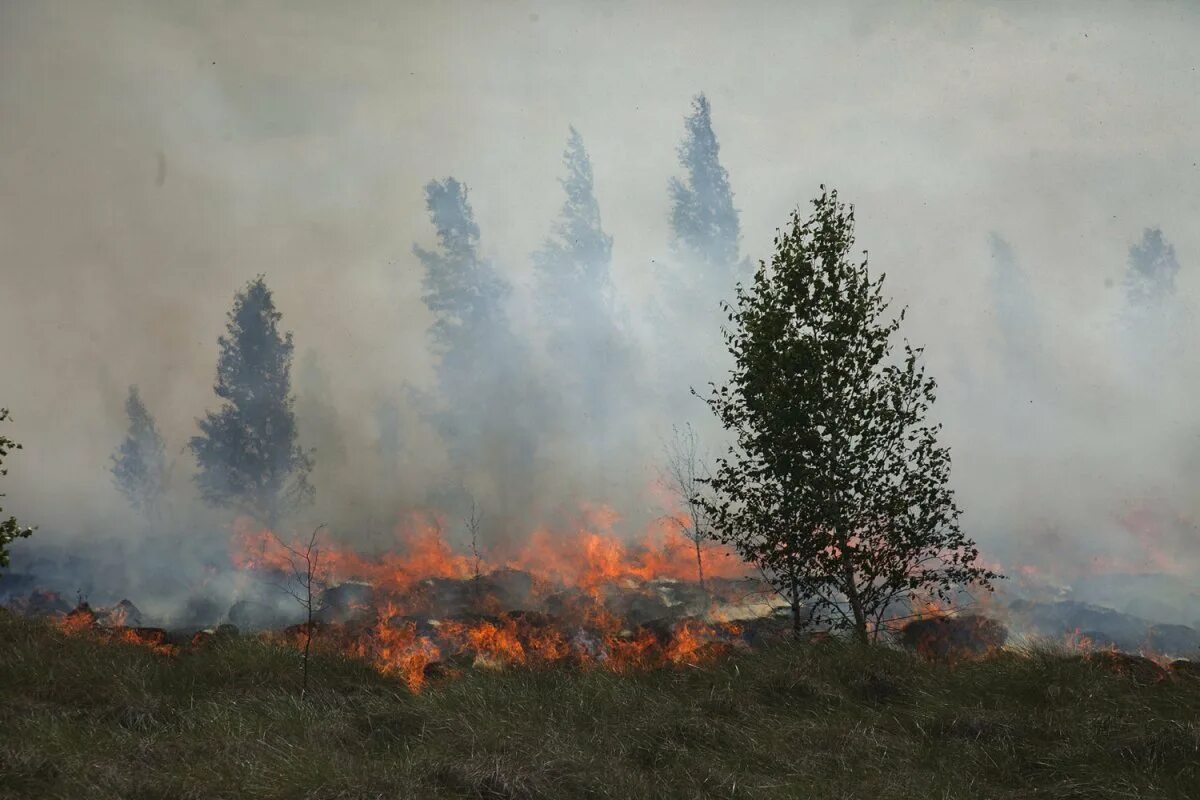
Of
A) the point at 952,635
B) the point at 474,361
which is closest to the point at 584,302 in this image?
the point at 474,361

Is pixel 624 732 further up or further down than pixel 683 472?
further down

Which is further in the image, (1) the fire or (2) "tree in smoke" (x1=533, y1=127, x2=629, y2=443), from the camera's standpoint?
(2) "tree in smoke" (x1=533, y1=127, x2=629, y2=443)

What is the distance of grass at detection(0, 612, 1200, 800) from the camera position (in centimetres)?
778

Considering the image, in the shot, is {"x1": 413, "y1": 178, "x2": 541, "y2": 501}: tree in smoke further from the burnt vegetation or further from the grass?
the grass

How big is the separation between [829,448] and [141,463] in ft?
157

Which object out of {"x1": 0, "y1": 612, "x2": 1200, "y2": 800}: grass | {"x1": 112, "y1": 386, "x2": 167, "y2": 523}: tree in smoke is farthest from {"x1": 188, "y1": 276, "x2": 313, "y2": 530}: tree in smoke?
{"x1": 0, "y1": 612, "x2": 1200, "y2": 800}: grass

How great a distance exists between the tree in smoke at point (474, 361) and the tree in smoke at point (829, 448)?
992 inches

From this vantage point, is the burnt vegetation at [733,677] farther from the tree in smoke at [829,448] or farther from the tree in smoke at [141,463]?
the tree in smoke at [141,463]

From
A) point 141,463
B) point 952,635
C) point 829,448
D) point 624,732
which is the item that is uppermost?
point 141,463

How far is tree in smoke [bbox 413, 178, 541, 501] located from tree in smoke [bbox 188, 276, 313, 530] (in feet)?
23.4

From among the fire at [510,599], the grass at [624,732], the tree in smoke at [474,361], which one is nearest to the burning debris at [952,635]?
the fire at [510,599]

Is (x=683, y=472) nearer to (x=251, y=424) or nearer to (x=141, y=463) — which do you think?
(x=251, y=424)

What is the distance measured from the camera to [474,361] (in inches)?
1496

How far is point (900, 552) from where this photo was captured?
12266mm
